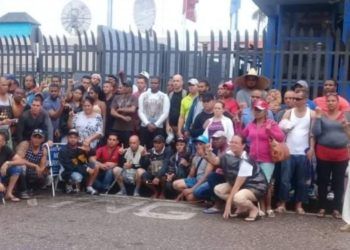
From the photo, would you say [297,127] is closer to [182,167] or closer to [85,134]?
[182,167]

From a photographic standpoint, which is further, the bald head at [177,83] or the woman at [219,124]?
the bald head at [177,83]

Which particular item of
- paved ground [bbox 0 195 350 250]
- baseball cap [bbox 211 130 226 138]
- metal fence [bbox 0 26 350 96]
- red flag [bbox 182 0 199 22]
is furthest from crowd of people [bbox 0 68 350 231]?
red flag [bbox 182 0 199 22]

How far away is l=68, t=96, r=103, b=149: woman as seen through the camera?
30.3ft

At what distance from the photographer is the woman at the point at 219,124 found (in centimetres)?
820

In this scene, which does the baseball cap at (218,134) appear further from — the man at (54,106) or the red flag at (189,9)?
the red flag at (189,9)

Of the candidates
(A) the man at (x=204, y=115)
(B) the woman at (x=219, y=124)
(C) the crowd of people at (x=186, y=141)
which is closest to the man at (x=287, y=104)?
(C) the crowd of people at (x=186, y=141)

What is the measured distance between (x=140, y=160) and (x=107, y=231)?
2486 millimetres

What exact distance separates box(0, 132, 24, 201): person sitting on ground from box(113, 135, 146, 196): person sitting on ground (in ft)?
5.00

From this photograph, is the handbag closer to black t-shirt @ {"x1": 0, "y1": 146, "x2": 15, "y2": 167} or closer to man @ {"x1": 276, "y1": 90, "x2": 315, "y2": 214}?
man @ {"x1": 276, "y1": 90, "x2": 315, "y2": 214}

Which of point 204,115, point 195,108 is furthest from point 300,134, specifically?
point 195,108

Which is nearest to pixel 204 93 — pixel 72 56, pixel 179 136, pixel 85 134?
pixel 179 136

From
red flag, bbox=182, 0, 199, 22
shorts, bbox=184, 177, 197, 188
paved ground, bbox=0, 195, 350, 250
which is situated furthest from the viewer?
red flag, bbox=182, 0, 199, 22

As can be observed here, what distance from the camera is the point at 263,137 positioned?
24.8 feet

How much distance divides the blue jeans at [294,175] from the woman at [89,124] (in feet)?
10.4
